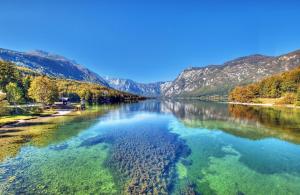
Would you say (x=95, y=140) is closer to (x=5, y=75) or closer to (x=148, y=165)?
(x=148, y=165)

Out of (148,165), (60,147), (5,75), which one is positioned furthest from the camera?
(5,75)

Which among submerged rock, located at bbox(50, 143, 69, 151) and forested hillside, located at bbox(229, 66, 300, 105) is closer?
submerged rock, located at bbox(50, 143, 69, 151)

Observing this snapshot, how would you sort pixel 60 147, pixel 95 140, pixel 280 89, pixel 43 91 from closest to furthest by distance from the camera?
pixel 60 147
pixel 95 140
pixel 43 91
pixel 280 89

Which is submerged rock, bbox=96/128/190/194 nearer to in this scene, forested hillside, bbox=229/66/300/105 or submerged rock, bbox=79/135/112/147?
submerged rock, bbox=79/135/112/147

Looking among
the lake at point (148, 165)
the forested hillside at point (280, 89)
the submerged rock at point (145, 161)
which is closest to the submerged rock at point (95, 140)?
the lake at point (148, 165)

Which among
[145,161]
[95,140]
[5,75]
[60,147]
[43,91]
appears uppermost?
[5,75]

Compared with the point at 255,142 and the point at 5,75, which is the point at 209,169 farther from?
the point at 5,75

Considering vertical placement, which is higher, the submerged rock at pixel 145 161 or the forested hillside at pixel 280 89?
the forested hillside at pixel 280 89

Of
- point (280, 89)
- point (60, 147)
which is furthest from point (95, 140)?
point (280, 89)

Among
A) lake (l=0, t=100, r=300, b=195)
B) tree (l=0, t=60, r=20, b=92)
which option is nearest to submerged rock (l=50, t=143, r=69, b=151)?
lake (l=0, t=100, r=300, b=195)

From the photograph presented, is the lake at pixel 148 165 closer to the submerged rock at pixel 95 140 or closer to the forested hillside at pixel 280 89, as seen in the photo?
the submerged rock at pixel 95 140

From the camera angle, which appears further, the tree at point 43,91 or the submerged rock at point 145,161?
the tree at point 43,91

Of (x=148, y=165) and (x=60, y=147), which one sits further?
(x=60, y=147)

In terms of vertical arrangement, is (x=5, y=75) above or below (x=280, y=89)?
above
